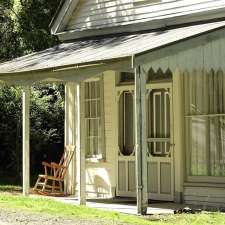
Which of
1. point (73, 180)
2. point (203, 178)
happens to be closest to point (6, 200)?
point (73, 180)

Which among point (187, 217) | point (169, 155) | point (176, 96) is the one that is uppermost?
point (176, 96)

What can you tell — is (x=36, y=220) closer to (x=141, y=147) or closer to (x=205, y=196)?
(x=141, y=147)

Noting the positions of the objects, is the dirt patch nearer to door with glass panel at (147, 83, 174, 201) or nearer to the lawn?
the lawn

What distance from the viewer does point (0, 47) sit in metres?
25.6

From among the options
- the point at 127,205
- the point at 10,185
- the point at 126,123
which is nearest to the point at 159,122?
the point at 126,123

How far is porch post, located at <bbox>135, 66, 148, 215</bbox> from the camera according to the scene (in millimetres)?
11914

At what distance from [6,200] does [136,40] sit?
171 inches

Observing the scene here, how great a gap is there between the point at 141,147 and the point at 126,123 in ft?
13.5

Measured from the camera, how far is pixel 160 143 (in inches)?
595

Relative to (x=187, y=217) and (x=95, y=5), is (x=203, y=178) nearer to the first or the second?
(x=187, y=217)

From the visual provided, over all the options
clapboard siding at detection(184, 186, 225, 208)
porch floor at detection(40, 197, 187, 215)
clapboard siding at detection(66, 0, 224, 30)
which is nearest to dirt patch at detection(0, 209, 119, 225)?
porch floor at detection(40, 197, 187, 215)

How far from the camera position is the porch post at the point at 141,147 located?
1191cm

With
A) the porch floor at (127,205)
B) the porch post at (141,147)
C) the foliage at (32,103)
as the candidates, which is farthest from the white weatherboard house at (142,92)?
the foliage at (32,103)

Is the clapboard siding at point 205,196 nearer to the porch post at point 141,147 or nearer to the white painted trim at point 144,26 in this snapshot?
the porch post at point 141,147
